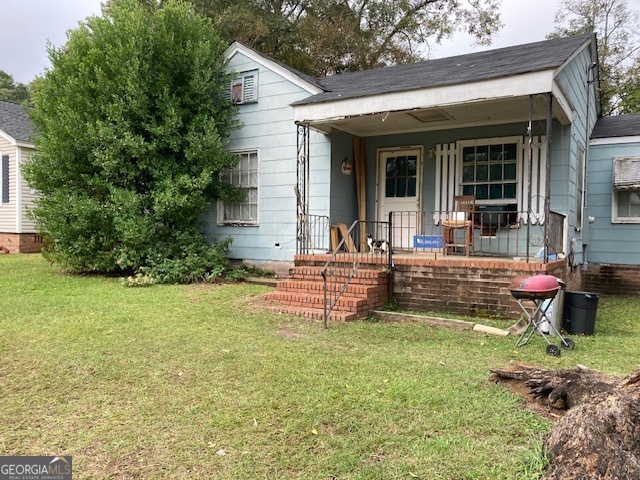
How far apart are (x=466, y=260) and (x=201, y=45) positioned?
259 inches

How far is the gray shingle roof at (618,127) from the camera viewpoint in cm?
952

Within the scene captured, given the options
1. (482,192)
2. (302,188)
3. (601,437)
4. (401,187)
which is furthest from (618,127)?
(601,437)

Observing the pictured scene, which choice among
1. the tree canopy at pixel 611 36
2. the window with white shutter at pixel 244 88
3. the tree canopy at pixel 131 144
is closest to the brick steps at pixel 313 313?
the tree canopy at pixel 131 144

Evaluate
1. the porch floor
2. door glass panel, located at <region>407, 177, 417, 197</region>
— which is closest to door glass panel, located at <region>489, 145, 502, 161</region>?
door glass panel, located at <region>407, 177, 417, 197</region>

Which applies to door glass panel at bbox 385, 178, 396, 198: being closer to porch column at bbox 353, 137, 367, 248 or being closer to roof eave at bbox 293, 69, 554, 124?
porch column at bbox 353, 137, 367, 248

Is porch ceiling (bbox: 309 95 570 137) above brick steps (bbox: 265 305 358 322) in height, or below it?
above

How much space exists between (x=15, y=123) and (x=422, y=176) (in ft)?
48.1

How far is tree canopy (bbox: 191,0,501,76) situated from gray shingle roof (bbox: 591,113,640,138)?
1081 cm

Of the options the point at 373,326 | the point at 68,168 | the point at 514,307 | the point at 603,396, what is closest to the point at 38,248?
the point at 68,168

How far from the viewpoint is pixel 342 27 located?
18688 millimetres

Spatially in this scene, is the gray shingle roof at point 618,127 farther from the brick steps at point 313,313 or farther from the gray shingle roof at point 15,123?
the gray shingle roof at point 15,123

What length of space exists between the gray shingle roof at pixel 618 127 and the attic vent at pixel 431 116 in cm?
402

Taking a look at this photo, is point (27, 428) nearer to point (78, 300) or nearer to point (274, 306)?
point (274, 306)

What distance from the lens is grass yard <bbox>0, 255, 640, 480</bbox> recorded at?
244cm
